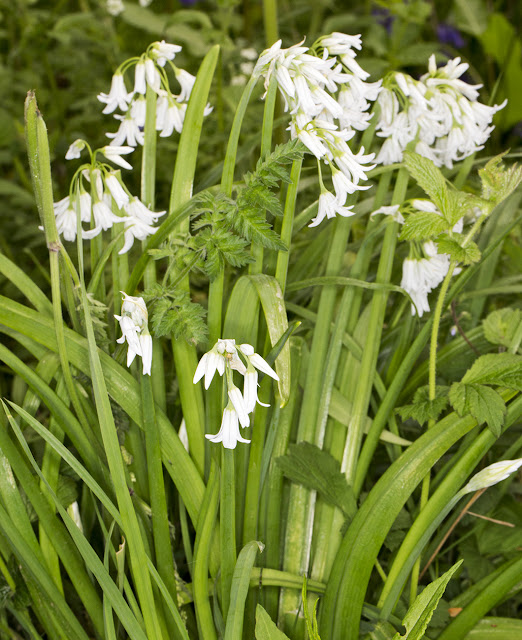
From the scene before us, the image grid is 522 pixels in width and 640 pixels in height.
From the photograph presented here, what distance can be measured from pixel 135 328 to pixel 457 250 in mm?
482

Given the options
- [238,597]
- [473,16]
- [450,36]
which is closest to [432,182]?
[238,597]

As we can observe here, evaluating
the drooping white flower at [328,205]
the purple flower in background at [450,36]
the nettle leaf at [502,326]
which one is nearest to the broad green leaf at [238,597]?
the drooping white flower at [328,205]

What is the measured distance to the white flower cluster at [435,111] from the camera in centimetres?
111

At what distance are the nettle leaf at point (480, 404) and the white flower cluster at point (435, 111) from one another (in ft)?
1.42

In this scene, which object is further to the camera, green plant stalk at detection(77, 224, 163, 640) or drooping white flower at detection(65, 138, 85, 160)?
drooping white flower at detection(65, 138, 85, 160)

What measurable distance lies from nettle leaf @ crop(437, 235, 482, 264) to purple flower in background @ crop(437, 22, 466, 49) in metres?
2.83

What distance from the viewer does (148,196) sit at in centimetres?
118

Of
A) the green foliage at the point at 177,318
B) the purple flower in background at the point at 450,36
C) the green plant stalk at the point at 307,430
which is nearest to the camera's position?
the green foliage at the point at 177,318

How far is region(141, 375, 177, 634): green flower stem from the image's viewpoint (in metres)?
0.93

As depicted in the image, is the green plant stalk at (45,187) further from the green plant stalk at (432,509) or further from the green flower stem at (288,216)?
the green plant stalk at (432,509)

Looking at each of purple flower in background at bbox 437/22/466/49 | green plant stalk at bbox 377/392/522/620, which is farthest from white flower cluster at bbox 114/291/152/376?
purple flower in background at bbox 437/22/466/49

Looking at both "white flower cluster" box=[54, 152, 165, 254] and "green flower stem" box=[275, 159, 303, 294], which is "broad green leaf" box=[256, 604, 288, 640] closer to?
"green flower stem" box=[275, 159, 303, 294]

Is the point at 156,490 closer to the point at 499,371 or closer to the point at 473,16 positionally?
the point at 499,371

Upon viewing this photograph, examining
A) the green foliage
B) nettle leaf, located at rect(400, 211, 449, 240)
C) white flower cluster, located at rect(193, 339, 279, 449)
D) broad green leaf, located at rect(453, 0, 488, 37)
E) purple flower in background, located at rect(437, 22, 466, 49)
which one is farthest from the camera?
purple flower in background, located at rect(437, 22, 466, 49)
